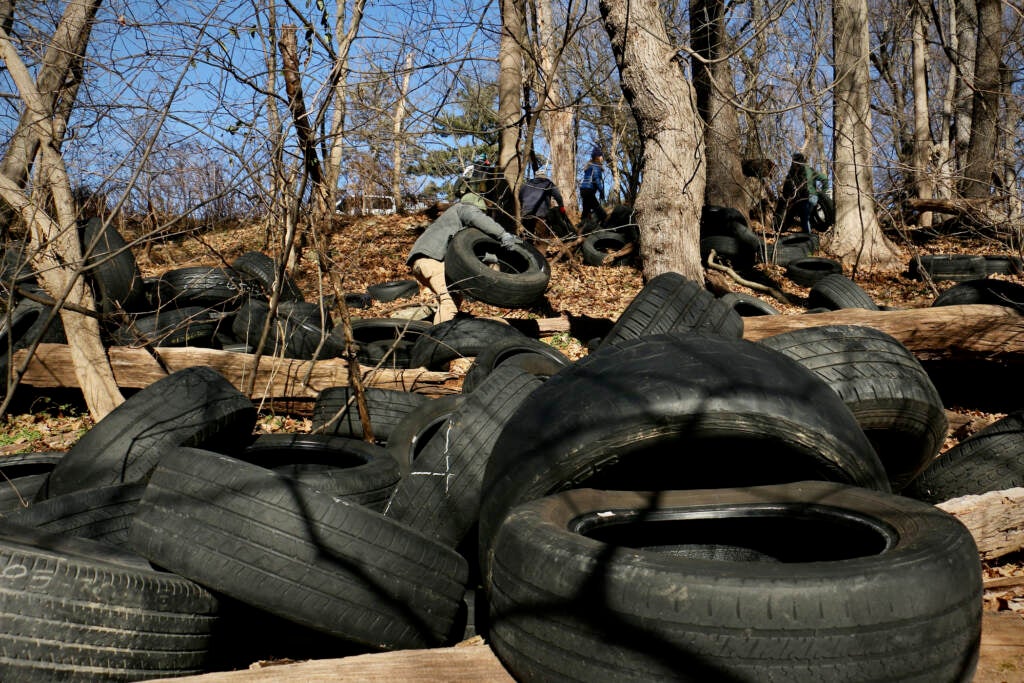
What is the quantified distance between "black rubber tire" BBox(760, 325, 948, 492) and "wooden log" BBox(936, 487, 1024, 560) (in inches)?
23.1

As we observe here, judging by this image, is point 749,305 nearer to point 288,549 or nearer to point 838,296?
point 838,296

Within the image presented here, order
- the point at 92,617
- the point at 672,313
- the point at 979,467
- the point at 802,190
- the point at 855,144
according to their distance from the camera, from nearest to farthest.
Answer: the point at 92,617 < the point at 979,467 < the point at 672,313 < the point at 855,144 < the point at 802,190

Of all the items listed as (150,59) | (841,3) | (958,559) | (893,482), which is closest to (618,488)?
(958,559)

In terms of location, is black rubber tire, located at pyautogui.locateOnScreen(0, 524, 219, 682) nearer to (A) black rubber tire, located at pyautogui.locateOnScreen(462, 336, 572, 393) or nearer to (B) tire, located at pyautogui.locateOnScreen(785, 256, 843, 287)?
(A) black rubber tire, located at pyautogui.locateOnScreen(462, 336, 572, 393)

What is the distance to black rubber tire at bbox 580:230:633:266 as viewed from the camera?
542 inches

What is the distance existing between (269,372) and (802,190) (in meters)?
14.7

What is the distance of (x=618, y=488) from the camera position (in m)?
3.21

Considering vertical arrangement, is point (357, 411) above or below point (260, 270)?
below

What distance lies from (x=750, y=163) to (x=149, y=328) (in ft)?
44.5

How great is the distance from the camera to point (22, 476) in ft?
17.9

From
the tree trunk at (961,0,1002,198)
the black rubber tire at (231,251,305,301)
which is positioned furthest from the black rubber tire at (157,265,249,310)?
the tree trunk at (961,0,1002,198)

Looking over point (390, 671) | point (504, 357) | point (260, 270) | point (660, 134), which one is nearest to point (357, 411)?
point (504, 357)

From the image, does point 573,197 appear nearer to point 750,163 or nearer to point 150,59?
point 750,163

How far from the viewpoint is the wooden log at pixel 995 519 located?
3.98m
